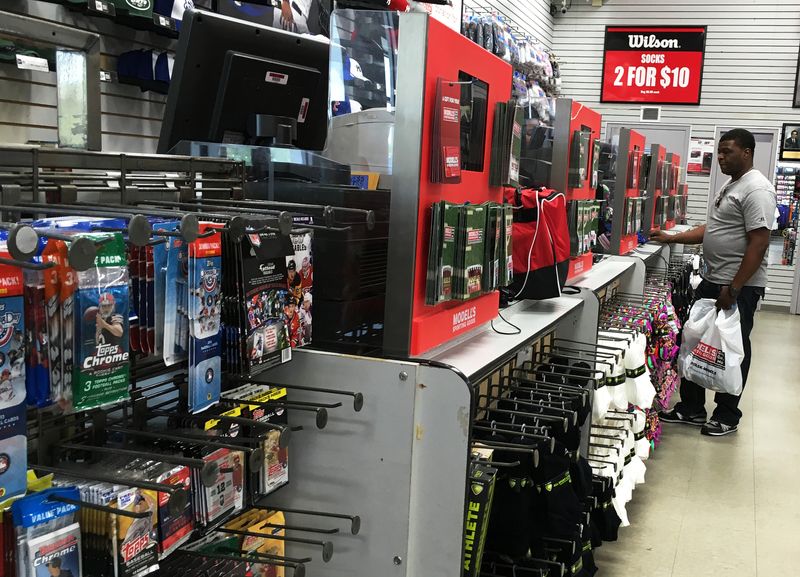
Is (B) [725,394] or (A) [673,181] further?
(A) [673,181]

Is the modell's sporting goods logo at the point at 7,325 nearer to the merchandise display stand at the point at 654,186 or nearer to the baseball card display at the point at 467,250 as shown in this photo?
the baseball card display at the point at 467,250

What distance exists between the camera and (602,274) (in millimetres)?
4227

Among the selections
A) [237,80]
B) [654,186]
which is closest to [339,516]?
[237,80]

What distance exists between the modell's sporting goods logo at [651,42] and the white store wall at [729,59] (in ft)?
0.70

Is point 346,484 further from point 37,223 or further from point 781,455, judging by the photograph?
point 781,455

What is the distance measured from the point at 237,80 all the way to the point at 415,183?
571 millimetres

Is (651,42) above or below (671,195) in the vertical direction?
above

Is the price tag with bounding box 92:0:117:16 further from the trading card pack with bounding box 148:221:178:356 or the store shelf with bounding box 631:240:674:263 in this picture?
the store shelf with bounding box 631:240:674:263

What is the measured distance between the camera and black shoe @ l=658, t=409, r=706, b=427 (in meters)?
5.69

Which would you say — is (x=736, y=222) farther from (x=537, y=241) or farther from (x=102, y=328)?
(x=102, y=328)

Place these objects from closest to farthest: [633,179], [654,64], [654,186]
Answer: [633,179] → [654,186] → [654,64]

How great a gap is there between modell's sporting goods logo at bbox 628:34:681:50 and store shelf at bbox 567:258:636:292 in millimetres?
8068

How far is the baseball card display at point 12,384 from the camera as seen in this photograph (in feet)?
3.32

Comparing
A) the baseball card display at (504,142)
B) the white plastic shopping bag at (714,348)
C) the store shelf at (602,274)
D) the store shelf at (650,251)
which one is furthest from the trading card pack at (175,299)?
the store shelf at (650,251)
